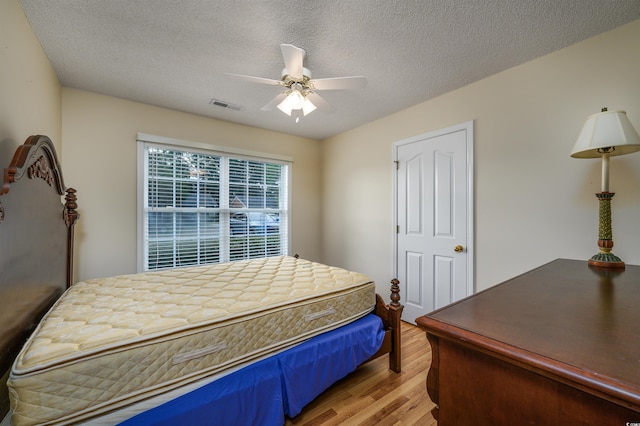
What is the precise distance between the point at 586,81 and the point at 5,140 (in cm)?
379

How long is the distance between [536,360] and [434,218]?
7.76ft

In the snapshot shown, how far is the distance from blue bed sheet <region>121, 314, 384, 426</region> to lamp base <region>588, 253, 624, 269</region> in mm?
1379

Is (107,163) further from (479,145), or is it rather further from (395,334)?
(479,145)

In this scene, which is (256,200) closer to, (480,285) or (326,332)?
(326,332)

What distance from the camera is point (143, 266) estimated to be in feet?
9.48

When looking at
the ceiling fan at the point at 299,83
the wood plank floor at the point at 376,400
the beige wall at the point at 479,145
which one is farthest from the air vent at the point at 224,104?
the wood plank floor at the point at 376,400

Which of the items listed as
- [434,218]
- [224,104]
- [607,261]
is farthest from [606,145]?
[224,104]

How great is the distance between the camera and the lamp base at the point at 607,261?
1413mm

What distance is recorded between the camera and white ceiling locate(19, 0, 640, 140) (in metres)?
1.55

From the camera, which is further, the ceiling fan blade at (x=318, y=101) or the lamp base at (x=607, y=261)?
the ceiling fan blade at (x=318, y=101)

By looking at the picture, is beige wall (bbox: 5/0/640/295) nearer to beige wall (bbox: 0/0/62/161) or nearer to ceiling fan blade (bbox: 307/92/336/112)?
beige wall (bbox: 0/0/62/161)

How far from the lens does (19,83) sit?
63.9 inches

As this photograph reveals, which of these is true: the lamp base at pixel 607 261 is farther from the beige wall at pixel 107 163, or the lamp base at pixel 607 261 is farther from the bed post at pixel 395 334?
the beige wall at pixel 107 163

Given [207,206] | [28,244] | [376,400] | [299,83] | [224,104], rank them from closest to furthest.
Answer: [28,244] → [376,400] → [299,83] → [224,104] → [207,206]
